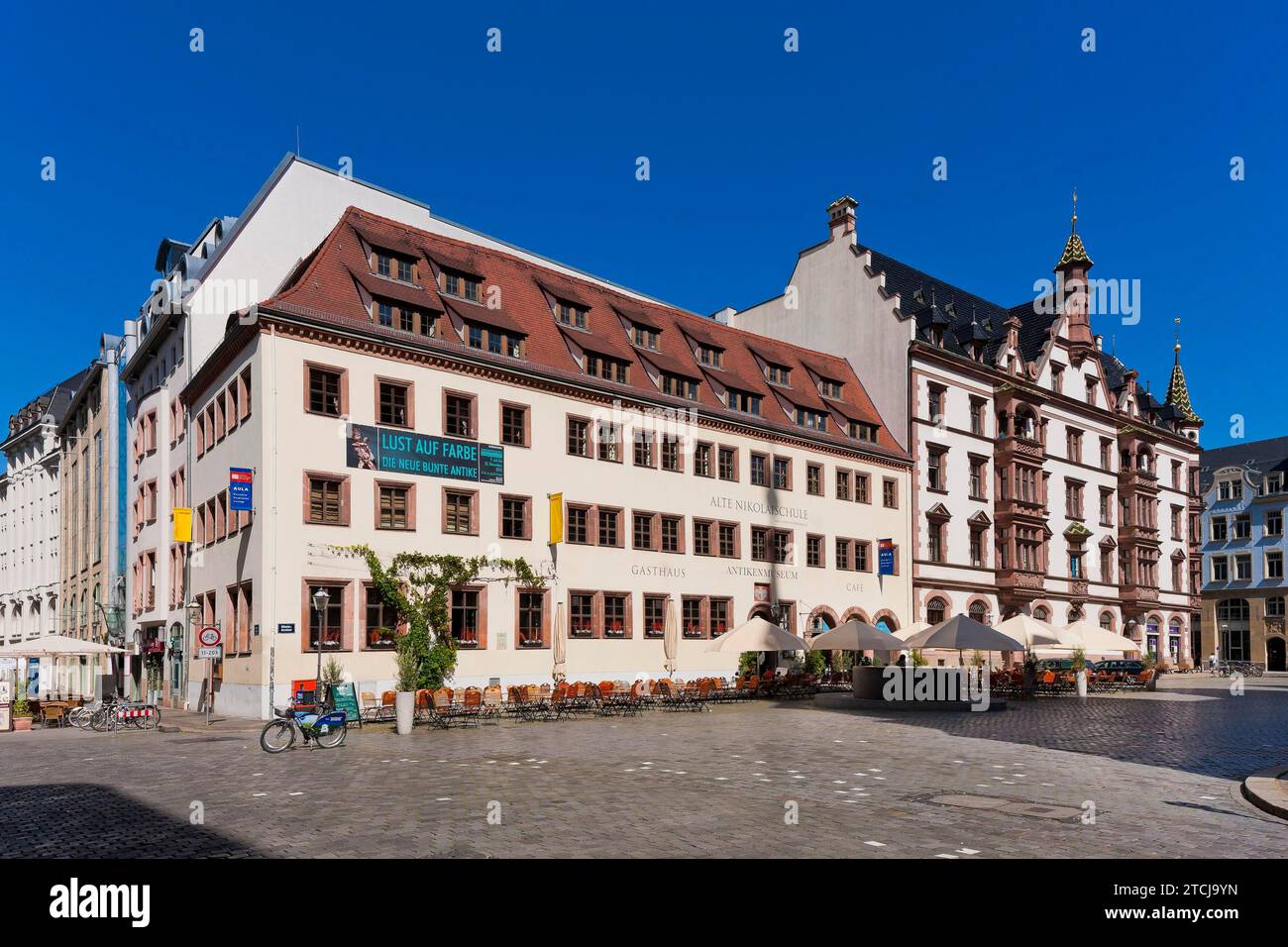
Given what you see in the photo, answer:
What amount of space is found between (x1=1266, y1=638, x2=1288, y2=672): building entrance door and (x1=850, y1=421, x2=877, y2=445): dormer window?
50.2m

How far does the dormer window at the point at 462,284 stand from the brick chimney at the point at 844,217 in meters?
23.7

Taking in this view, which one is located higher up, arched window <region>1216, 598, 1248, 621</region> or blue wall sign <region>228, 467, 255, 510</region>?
blue wall sign <region>228, 467, 255, 510</region>

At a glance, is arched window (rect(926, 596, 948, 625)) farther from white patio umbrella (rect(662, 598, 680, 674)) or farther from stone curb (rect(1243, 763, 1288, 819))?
stone curb (rect(1243, 763, 1288, 819))

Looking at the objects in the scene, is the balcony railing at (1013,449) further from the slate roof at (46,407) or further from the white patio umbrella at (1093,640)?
the slate roof at (46,407)

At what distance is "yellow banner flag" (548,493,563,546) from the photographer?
119 ft

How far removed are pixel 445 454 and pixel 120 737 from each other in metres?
12.2

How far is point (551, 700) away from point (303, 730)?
10.1 m

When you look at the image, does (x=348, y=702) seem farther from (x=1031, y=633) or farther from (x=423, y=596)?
(x=1031, y=633)

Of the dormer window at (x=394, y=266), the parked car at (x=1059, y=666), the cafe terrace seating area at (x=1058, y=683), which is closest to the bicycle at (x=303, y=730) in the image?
the dormer window at (x=394, y=266)

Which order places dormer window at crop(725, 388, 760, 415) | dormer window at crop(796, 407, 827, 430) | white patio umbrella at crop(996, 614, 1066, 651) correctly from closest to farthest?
white patio umbrella at crop(996, 614, 1066, 651), dormer window at crop(725, 388, 760, 415), dormer window at crop(796, 407, 827, 430)

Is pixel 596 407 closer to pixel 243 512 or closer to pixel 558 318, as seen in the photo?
pixel 558 318

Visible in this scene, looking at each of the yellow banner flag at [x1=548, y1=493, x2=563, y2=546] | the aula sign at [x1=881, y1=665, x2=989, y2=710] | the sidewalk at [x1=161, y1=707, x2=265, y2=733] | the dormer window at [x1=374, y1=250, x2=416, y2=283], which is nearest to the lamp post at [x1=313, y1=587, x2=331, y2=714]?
the sidewalk at [x1=161, y1=707, x2=265, y2=733]

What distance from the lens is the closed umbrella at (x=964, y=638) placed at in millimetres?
31984

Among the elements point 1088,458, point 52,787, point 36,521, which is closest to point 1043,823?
point 52,787
